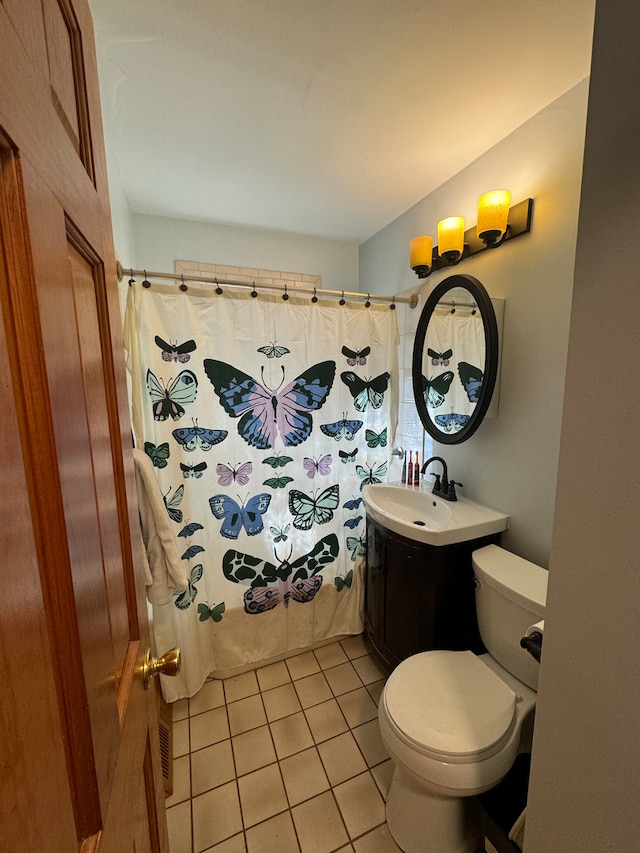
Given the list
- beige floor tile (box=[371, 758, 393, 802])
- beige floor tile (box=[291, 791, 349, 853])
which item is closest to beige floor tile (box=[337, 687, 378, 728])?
beige floor tile (box=[371, 758, 393, 802])

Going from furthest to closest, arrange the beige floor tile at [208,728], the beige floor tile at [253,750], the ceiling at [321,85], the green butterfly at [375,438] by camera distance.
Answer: the green butterfly at [375,438] < the beige floor tile at [208,728] < the beige floor tile at [253,750] < the ceiling at [321,85]

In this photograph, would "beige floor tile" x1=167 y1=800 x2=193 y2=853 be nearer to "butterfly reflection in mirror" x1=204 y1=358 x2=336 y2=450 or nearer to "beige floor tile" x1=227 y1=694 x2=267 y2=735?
"beige floor tile" x1=227 y1=694 x2=267 y2=735

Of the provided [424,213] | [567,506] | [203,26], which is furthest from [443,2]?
[567,506]

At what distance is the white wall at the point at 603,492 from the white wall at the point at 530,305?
0.84 metres

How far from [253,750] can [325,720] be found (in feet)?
1.09

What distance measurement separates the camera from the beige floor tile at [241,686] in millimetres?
1723

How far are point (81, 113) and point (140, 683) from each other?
0.98 meters

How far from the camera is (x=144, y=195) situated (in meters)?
1.81

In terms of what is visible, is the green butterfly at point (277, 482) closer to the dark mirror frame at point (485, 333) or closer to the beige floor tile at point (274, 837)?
the dark mirror frame at point (485, 333)

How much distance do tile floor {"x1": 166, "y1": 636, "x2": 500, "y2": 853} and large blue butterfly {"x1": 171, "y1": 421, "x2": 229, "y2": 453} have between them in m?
1.26

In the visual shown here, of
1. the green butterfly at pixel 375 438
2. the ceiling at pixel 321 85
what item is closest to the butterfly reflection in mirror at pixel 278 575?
the green butterfly at pixel 375 438

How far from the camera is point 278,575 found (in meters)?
1.84

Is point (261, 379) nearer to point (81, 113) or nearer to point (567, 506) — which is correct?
point (81, 113)

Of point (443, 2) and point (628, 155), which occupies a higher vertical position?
point (443, 2)
